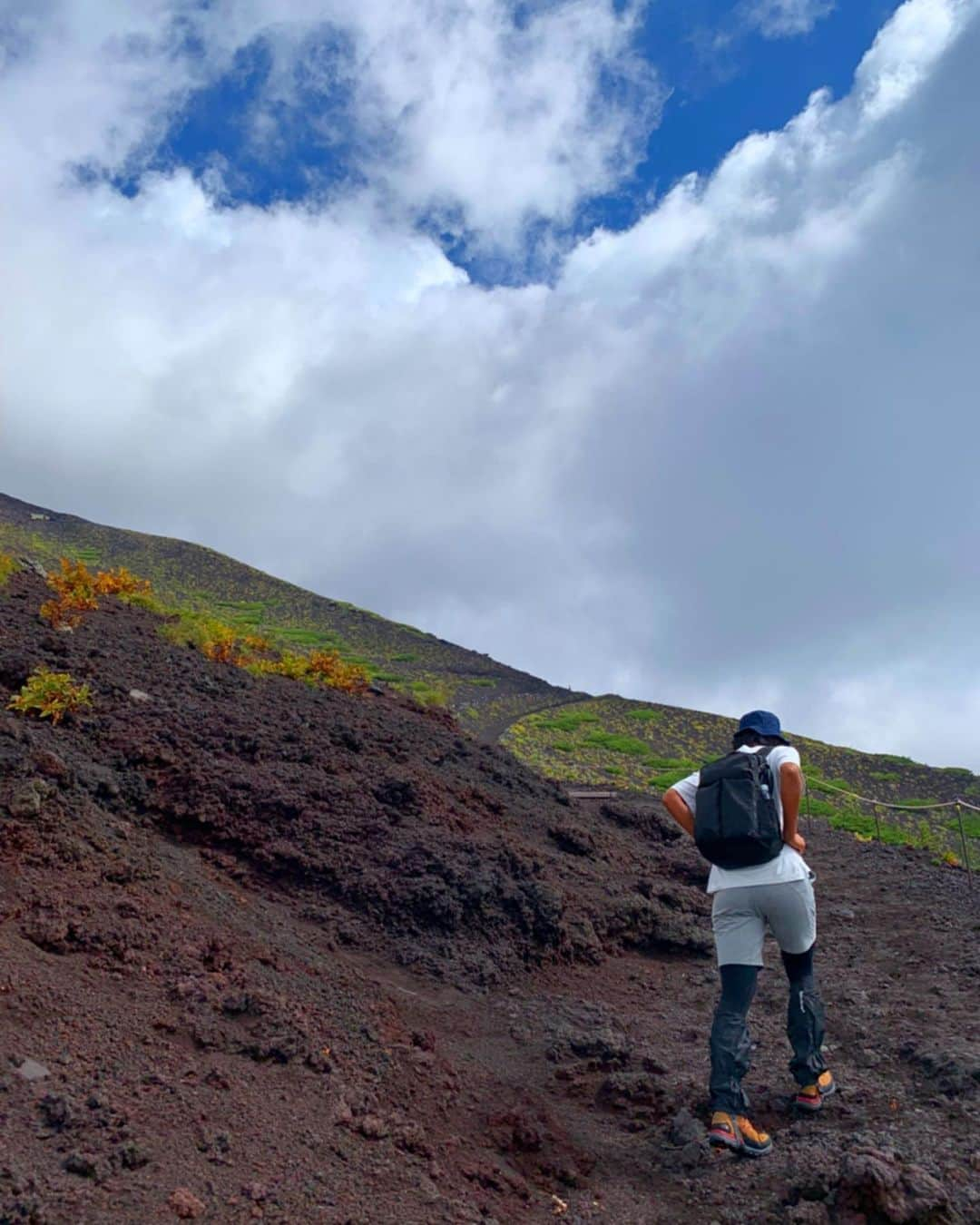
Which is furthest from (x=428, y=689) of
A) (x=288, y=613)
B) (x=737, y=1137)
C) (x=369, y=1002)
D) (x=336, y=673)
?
(x=737, y=1137)

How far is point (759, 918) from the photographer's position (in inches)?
185

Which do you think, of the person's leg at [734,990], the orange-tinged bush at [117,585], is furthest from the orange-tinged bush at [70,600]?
the person's leg at [734,990]

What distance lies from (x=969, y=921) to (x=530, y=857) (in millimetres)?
3797

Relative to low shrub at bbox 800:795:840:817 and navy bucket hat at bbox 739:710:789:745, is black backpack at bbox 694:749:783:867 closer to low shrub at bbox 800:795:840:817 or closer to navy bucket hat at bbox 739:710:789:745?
navy bucket hat at bbox 739:710:789:745

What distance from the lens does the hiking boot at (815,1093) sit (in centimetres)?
463

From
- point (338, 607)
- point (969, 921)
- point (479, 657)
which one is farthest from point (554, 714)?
point (969, 921)

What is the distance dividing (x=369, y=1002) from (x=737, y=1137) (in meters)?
2.11

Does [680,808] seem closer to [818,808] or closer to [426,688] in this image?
[818,808]

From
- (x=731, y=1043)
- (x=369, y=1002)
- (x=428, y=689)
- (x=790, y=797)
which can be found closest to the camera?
(x=731, y=1043)

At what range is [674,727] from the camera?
91.2ft

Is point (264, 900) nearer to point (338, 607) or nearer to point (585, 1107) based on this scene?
point (585, 1107)

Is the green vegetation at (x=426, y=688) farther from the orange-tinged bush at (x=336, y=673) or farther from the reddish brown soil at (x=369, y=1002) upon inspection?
the reddish brown soil at (x=369, y=1002)

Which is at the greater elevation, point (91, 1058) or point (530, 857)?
point (530, 857)

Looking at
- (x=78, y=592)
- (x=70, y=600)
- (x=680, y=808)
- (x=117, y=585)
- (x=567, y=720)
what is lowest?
(x=680, y=808)
